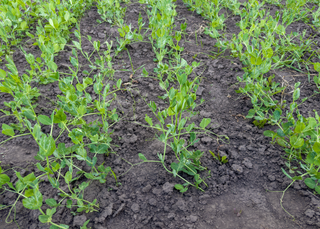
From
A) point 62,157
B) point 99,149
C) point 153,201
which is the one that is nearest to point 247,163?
point 153,201

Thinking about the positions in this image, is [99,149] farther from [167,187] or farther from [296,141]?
[296,141]

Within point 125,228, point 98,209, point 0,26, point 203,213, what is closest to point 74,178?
point 98,209

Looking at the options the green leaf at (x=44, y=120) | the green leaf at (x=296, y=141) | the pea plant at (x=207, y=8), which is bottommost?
the green leaf at (x=296, y=141)

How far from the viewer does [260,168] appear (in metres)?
1.55

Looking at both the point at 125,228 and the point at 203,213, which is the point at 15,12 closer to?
the point at 125,228

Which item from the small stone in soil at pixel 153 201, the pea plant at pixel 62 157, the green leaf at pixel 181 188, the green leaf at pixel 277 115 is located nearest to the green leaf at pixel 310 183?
the green leaf at pixel 277 115

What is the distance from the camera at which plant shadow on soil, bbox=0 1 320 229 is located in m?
1.32

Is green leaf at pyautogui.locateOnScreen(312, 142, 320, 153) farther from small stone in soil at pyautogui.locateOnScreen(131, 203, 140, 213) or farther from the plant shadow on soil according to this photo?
small stone in soil at pyautogui.locateOnScreen(131, 203, 140, 213)

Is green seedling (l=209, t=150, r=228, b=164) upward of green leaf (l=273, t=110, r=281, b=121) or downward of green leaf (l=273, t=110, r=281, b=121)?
downward

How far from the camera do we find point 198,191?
1449 mm

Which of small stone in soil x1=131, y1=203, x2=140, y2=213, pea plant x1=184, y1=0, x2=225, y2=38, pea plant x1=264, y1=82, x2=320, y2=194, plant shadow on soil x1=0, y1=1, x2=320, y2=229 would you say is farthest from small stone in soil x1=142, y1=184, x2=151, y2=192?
pea plant x1=184, y1=0, x2=225, y2=38

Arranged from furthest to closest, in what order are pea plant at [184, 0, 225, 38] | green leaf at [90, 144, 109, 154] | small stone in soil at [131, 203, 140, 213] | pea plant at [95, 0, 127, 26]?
pea plant at [95, 0, 127, 26] → pea plant at [184, 0, 225, 38] → green leaf at [90, 144, 109, 154] → small stone in soil at [131, 203, 140, 213]

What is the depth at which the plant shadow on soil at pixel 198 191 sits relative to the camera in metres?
1.32

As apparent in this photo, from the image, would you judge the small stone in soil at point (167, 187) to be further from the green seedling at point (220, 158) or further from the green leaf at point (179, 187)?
the green seedling at point (220, 158)
